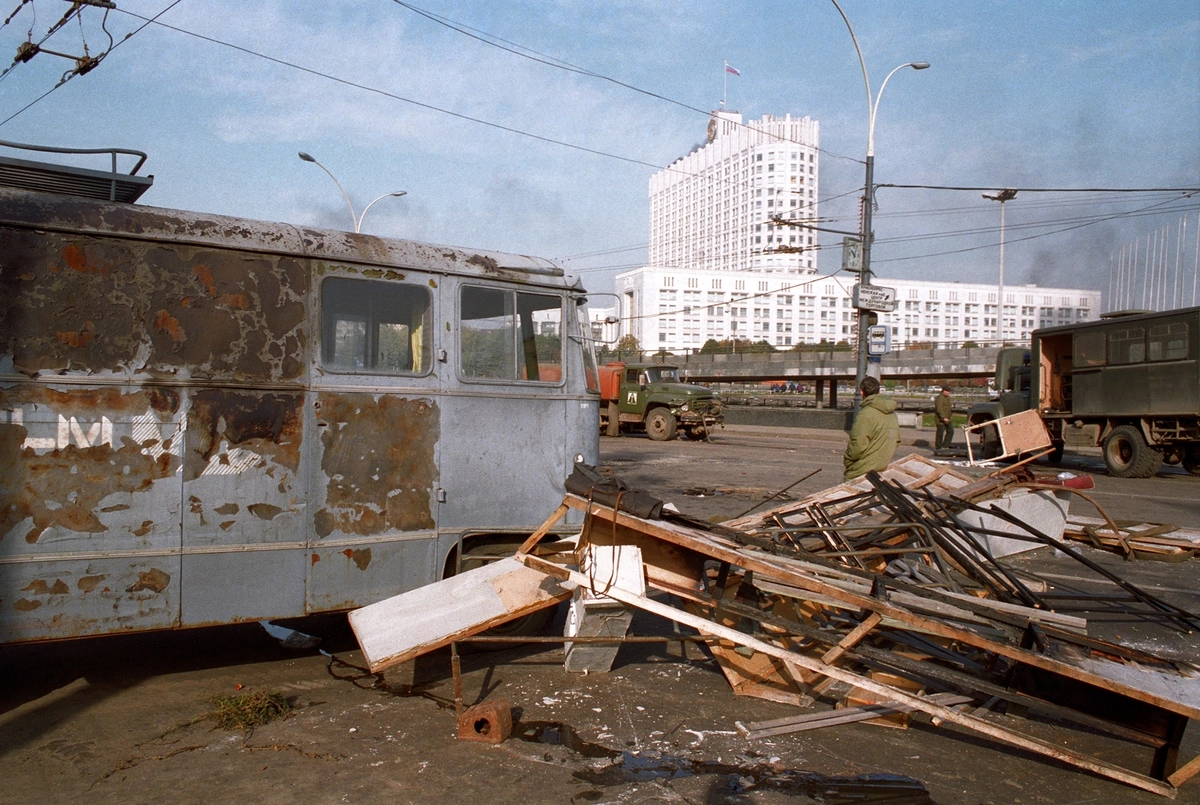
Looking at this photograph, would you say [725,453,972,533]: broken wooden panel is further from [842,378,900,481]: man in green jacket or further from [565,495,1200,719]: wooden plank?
[565,495,1200,719]: wooden plank

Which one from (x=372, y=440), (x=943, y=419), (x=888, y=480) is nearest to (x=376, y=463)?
(x=372, y=440)

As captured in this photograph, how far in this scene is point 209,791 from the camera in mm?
3754

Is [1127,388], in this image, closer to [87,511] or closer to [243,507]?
[243,507]

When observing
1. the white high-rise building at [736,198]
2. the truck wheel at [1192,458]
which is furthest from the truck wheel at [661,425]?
the white high-rise building at [736,198]

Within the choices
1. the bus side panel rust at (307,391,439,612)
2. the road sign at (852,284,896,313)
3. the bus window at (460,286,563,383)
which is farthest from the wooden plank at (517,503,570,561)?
the road sign at (852,284,896,313)

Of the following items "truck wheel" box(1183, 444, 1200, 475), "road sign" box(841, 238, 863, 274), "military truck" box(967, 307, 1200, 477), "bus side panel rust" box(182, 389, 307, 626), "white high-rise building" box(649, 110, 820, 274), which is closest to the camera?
"bus side panel rust" box(182, 389, 307, 626)

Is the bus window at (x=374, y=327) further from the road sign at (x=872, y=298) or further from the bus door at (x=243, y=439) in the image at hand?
the road sign at (x=872, y=298)

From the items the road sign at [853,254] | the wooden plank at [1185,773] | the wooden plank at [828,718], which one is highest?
the road sign at [853,254]

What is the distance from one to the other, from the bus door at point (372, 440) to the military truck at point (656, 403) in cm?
2083

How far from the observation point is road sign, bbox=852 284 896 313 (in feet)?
63.8

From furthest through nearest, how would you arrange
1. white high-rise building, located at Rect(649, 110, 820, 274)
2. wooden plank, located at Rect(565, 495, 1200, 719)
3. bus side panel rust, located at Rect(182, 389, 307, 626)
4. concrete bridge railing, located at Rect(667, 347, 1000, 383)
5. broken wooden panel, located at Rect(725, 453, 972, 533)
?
1. white high-rise building, located at Rect(649, 110, 820, 274)
2. concrete bridge railing, located at Rect(667, 347, 1000, 383)
3. broken wooden panel, located at Rect(725, 453, 972, 533)
4. bus side panel rust, located at Rect(182, 389, 307, 626)
5. wooden plank, located at Rect(565, 495, 1200, 719)

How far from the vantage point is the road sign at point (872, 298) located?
19.5 m

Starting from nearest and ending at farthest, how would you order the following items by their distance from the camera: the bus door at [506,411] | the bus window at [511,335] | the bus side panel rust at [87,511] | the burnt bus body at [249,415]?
the bus side panel rust at [87,511], the burnt bus body at [249,415], the bus door at [506,411], the bus window at [511,335]

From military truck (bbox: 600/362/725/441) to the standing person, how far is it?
6684 mm
